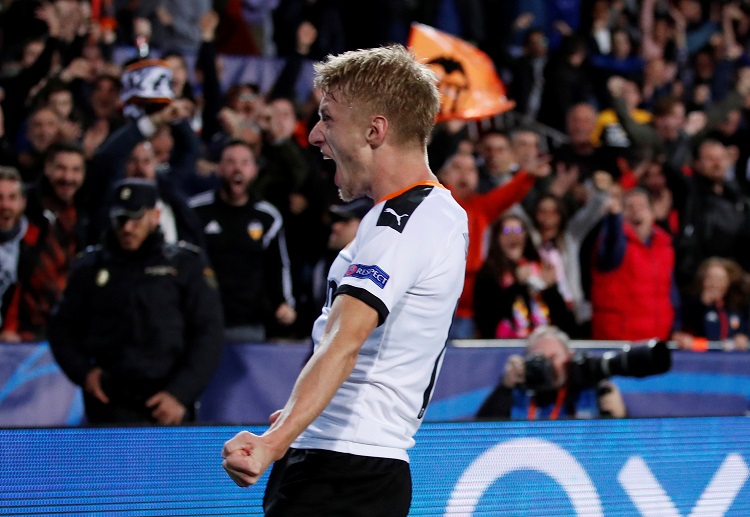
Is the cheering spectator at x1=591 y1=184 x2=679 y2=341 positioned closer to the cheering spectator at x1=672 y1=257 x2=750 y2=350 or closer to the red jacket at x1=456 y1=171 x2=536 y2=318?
the cheering spectator at x1=672 y1=257 x2=750 y2=350

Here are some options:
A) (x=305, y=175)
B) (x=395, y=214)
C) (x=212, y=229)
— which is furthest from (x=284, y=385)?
(x=395, y=214)

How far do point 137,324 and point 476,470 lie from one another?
2.74 meters

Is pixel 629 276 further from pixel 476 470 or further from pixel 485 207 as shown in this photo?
pixel 476 470

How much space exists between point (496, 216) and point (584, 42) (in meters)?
5.35

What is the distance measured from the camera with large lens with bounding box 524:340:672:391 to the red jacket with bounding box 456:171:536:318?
2200 millimetres

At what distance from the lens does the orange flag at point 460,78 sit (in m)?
8.35

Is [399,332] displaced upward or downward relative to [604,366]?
upward

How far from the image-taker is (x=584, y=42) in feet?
43.4

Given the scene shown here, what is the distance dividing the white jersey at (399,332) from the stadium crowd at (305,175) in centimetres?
471

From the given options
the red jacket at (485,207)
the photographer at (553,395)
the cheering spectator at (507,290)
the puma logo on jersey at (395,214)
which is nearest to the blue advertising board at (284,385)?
the photographer at (553,395)

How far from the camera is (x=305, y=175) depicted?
880 centimetres

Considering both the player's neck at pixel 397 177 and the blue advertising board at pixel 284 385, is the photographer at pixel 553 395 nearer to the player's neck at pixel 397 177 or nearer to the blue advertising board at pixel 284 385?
the blue advertising board at pixel 284 385

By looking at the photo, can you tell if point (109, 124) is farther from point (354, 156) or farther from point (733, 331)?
point (354, 156)

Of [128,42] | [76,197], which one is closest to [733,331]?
[76,197]
